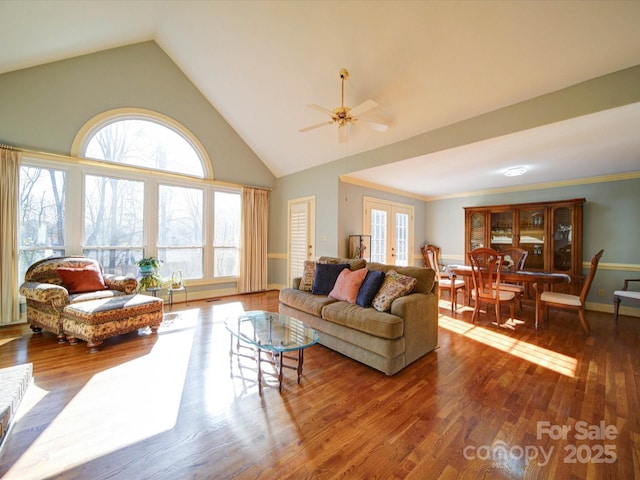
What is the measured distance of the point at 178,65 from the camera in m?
4.73

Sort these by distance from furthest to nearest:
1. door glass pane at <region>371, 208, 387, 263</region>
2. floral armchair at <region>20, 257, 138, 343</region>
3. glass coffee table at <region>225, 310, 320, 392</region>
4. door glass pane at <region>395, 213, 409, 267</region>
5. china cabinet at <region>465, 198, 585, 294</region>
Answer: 1. door glass pane at <region>395, 213, 409, 267</region>
2. door glass pane at <region>371, 208, 387, 263</region>
3. china cabinet at <region>465, 198, 585, 294</region>
4. floral armchair at <region>20, 257, 138, 343</region>
5. glass coffee table at <region>225, 310, 320, 392</region>

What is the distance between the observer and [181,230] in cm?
502

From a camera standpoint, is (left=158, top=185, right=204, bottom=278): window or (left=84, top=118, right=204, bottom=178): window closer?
(left=84, top=118, right=204, bottom=178): window

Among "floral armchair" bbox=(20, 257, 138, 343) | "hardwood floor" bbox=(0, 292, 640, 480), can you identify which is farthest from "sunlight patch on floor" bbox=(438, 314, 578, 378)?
"floral armchair" bbox=(20, 257, 138, 343)

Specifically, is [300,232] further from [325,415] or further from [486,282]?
[325,415]

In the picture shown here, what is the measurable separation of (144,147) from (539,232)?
7.67 meters

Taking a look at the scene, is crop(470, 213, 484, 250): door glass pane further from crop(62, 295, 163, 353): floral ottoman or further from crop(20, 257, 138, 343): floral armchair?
crop(20, 257, 138, 343): floral armchair

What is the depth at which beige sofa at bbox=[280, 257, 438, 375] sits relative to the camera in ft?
7.56

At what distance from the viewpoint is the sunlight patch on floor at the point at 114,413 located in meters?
1.45

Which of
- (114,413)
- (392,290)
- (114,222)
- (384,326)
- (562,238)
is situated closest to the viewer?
(114,413)

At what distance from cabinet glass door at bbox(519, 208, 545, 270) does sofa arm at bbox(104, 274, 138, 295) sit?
7045mm

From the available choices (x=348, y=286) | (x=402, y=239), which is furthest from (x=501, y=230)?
(x=348, y=286)

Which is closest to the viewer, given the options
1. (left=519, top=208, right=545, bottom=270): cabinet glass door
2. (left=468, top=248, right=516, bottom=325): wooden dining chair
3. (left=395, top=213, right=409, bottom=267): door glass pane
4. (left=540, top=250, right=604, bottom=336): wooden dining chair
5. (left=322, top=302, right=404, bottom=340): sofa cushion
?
(left=322, top=302, right=404, bottom=340): sofa cushion

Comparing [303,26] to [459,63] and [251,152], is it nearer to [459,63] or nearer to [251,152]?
[459,63]
